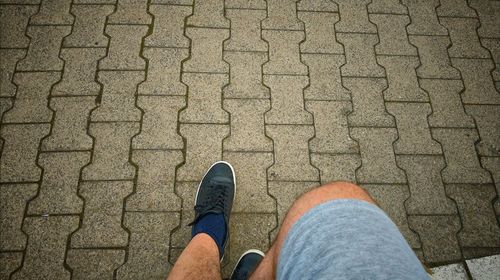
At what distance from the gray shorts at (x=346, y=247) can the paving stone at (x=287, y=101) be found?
1150mm

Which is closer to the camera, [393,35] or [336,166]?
[336,166]

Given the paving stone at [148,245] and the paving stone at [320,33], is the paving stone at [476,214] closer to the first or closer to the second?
the paving stone at [320,33]

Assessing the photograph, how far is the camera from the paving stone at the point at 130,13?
107 inches

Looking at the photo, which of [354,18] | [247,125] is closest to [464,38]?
[354,18]

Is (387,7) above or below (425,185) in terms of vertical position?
above

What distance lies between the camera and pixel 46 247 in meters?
2.05

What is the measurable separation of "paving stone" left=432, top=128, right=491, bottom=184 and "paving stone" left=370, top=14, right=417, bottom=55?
673 millimetres

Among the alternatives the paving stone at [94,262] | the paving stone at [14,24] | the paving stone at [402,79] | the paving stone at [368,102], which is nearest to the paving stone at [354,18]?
the paving stone at [402,79]

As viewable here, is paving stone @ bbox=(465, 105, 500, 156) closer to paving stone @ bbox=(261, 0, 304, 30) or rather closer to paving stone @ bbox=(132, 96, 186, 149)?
paving stone @ bbox=(261, 0, 304, 30)

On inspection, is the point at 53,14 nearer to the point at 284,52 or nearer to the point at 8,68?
the point at 8,68

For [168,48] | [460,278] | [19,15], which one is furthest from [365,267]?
[19,15]

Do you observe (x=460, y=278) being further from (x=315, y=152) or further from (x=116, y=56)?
(x=116, y=56)

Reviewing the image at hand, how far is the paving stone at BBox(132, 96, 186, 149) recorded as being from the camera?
233 centimetres

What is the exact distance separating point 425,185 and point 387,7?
148 cm
